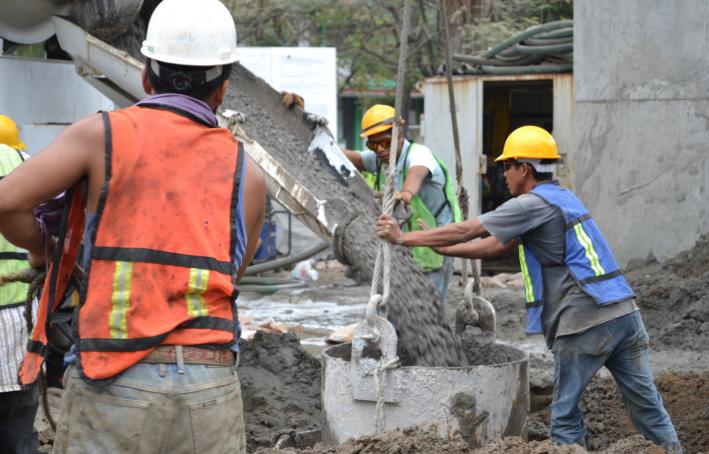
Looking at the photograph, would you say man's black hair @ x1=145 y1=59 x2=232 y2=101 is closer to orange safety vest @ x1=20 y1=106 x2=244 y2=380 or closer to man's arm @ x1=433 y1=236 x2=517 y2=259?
orange safety vest @ x1=20 y1=106 x2=244 y2=380

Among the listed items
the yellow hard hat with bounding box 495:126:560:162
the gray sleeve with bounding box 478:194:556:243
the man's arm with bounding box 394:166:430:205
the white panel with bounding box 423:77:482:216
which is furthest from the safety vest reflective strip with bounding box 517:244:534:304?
the white panel with bounding box 423:77:482:216

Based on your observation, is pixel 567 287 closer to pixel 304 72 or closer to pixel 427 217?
pixel 427 217

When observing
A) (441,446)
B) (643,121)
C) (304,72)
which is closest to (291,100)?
(441,446)

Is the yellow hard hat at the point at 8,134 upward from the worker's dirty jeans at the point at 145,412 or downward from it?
upward

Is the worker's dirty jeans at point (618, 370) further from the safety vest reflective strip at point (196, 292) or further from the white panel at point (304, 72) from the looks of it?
the white panel at point (304, 72)

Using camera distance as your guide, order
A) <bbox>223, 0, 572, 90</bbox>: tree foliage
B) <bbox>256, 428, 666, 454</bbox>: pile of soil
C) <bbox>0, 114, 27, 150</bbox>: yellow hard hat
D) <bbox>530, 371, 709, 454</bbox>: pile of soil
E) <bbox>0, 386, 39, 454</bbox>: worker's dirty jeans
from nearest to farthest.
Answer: <bbox>256, 428, 666, 454</bbox>: pile of soil → <bbox>0, 386, 39, 454</bbox>: worker's dirty jeans → <bbox>0, 114, 27, 150</bbox>: yellow hard hat → <bbox>530, 371, 709, 454</bbox>: pile of soil → <bbox>223, 0, 572, 90</bbox>: tree foliage

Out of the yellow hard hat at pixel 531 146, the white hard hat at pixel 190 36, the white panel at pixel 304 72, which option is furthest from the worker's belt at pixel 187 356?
the white panel at pixel 304 72

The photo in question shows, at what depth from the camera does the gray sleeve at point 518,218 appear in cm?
469

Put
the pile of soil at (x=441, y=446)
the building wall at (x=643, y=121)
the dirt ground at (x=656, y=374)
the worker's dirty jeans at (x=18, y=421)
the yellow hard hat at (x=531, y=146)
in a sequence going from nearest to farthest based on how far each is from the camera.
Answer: the pile of soil at (x=441, y=446)
the dirt ground at (x=656, y=374)
the worker's dirty jeans at (x=18, y=421)
the yellow hard hat at (x=531, y=146)
the building wall at (x=643, y=121)

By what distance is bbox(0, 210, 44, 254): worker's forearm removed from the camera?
2365 millimetres

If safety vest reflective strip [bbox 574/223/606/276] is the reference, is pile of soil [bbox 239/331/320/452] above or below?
below

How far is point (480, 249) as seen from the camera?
482cm

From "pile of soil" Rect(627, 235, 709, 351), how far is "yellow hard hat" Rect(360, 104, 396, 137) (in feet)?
9.84

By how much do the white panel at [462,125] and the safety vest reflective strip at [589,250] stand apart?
720cm
